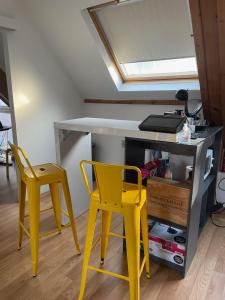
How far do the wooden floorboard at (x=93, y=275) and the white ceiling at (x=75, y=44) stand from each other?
1.74 meters

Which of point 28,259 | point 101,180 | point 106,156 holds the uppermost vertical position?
point 101,180

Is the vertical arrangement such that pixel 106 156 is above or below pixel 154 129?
below

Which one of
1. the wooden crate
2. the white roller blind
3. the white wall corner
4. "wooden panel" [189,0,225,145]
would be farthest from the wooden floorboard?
the white wall corner

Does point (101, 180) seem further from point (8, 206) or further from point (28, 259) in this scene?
point (8, 206)

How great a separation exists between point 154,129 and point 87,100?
2.13 metres

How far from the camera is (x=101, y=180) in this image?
130 centimetres

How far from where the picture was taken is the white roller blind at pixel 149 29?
2.00m

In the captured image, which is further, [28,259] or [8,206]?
[8,206]

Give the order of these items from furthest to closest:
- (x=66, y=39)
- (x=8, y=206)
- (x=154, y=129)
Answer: (x=8, y=206) → (x=66, y=39) → (x=154, y=129)

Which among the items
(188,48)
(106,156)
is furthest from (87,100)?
(188,48)

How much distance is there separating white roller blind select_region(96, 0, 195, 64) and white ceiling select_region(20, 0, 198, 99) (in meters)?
0.23

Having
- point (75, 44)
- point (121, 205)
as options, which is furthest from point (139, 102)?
point (121, 205)

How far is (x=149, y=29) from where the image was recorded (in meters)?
2.21

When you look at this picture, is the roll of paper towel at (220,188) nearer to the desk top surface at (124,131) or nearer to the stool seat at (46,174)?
the desk top surface at (124,131)
